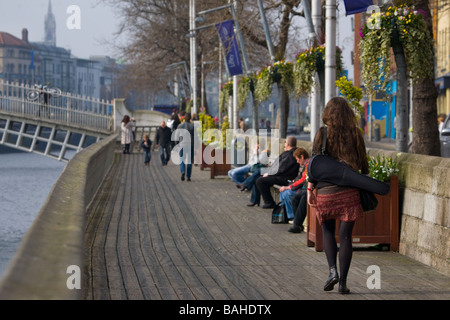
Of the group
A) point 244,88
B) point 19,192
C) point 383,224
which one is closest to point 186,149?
point 244,88

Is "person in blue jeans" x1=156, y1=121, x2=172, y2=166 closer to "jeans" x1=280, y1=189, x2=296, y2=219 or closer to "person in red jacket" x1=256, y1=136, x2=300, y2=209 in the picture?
"person in red jacket" x1=256, y1=136, x2=300, y2=209

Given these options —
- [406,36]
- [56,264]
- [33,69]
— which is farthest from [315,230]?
[33,69]

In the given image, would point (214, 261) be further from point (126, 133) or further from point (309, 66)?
point (126, 133)

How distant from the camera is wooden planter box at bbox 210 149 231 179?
26.2m

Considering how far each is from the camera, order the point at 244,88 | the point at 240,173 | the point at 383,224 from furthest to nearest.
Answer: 1. the point at 244,88
2. the point at 240,173
3. the point at 383,224

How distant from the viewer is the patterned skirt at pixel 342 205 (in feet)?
27.3

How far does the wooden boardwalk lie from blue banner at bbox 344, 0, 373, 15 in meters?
3.14

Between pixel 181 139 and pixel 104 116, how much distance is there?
38.9 meters

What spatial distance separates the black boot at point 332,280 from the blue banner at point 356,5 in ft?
19.8

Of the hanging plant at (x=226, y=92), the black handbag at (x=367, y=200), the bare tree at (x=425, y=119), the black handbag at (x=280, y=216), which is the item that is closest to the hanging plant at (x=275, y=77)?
the bare tree at (x=425, y=119)

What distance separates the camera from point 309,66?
1744 centimetres

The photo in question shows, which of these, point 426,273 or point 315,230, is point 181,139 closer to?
point 315,230

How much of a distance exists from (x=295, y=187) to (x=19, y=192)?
146 feet

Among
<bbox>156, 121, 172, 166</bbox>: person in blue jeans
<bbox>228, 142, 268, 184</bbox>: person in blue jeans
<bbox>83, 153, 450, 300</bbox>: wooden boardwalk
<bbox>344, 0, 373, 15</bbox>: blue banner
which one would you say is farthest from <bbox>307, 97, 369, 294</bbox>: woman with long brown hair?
<bbox>156, 121, 172, 166</bbox>: person in blue jeans
